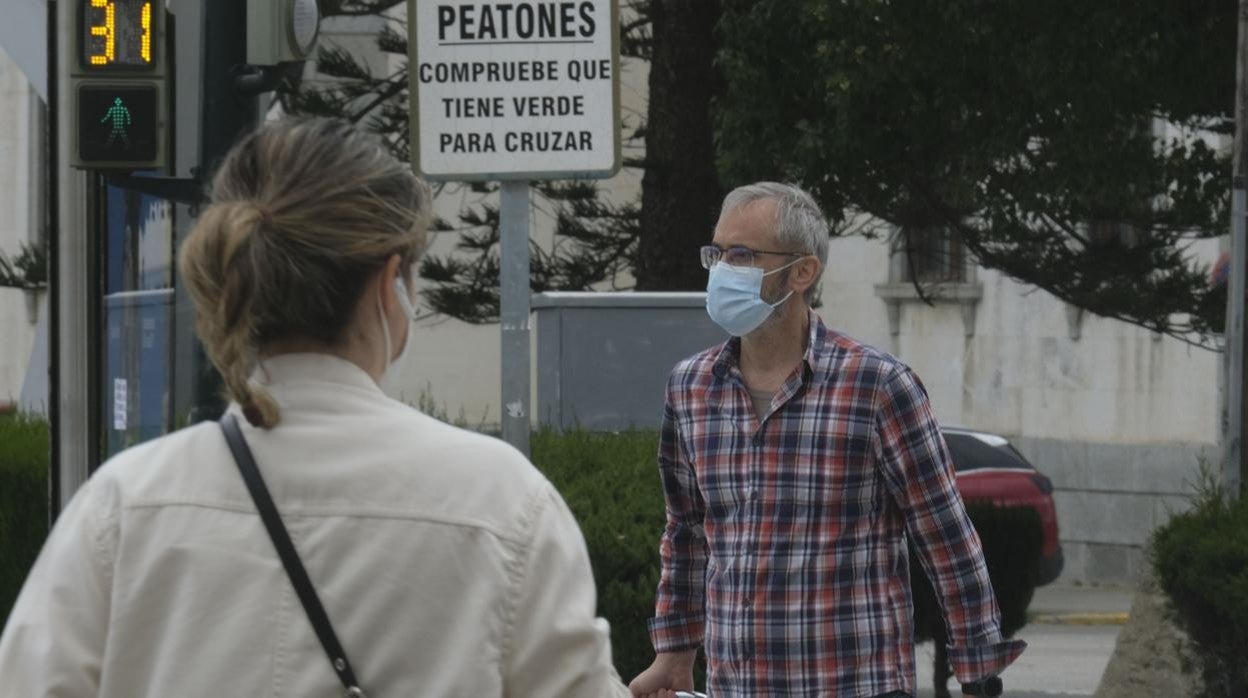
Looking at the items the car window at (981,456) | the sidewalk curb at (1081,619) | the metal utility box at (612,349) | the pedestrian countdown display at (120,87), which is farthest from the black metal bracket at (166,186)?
the sidewalk curb at (1081,619)

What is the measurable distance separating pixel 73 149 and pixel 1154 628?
3.97 metres

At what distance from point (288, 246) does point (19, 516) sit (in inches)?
307

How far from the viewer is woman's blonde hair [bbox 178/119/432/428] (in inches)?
85.7

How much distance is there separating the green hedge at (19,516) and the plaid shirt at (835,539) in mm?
5982

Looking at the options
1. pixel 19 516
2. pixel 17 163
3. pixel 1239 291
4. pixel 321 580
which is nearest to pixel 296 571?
pixel 321 580

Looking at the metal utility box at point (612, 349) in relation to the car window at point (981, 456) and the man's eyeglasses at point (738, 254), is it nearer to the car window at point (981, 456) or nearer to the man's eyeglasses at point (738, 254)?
the man's eyeglasses at point (738, 254)

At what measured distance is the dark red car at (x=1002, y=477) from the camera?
18.7 metres

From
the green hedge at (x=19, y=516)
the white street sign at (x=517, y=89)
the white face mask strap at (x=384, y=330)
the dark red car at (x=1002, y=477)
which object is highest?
the white street sign at (x=517, y=89)

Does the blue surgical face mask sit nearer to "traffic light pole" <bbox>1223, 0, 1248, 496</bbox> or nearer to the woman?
the woman

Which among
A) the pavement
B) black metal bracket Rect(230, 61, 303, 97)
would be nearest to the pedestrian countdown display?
black metal bracket Rect(230, 61, 303, 97)

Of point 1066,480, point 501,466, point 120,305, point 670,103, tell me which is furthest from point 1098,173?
point 1066,480

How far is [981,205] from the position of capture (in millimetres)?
12617

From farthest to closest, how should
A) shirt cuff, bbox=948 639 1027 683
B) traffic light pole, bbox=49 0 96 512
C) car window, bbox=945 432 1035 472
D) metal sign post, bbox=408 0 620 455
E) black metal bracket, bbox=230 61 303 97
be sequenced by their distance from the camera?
car window, bbox=945 432 1035 472
traffic light pole, bbox=49 0 96 512
black metal bracket, bbox=230 61 303 97
metal sign post, bbox=408 0 620 455
shirt cuff, bbox=948 639 1027 683

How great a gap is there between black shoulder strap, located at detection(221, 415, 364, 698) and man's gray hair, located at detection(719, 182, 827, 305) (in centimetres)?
229
